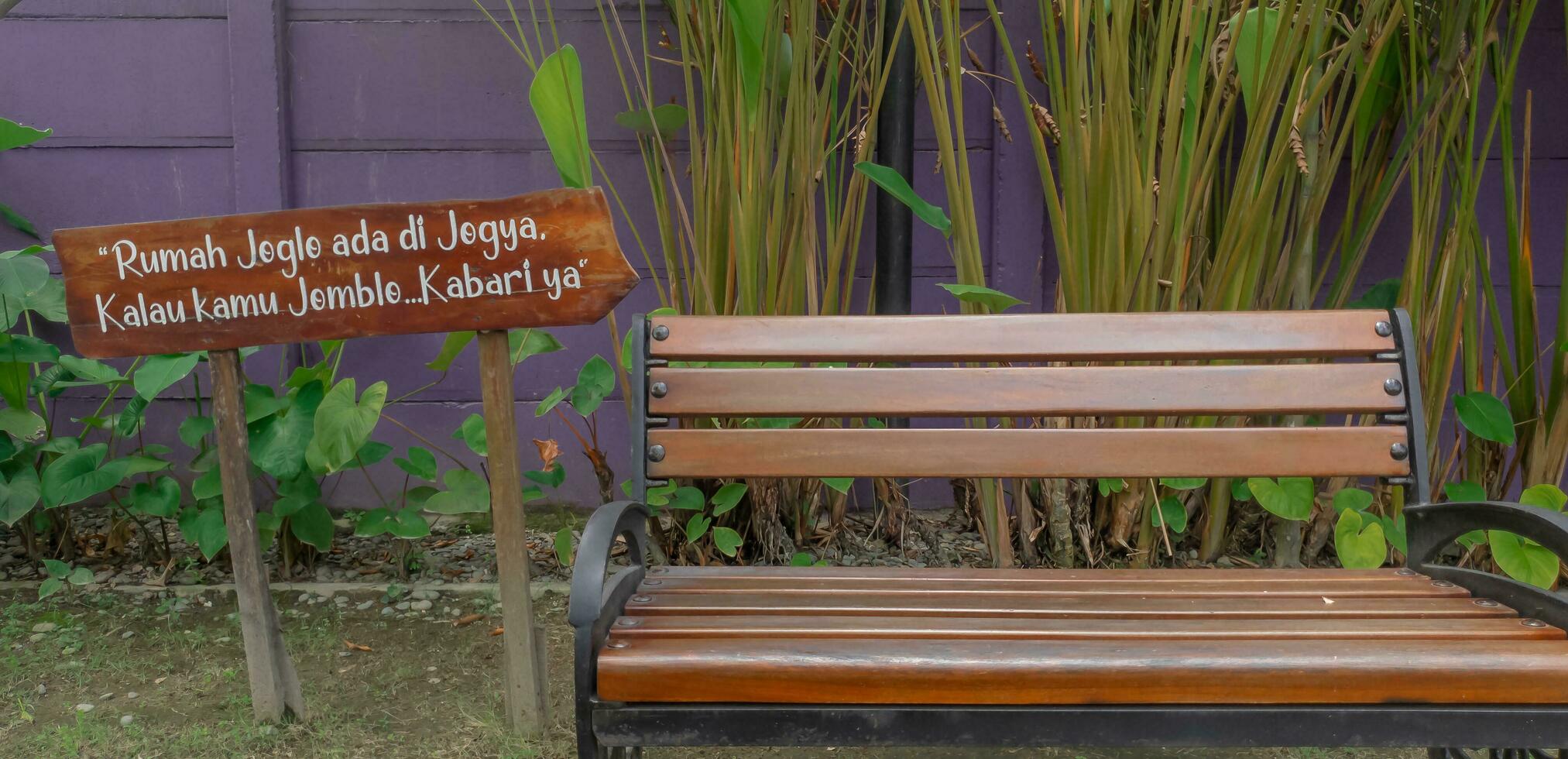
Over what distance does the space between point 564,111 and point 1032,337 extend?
974mm

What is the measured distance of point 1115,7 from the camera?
1.79 metres

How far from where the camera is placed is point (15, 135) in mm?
2154

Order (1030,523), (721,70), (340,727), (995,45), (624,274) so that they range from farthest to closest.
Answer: (995,45)
(1030,523)
(721,70)
(340,727)
(624,274)

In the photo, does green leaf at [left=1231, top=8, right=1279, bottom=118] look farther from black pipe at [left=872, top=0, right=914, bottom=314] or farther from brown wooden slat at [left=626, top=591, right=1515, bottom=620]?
brown wooden slat at [left=626, top=591, right=1515, bottom=620]

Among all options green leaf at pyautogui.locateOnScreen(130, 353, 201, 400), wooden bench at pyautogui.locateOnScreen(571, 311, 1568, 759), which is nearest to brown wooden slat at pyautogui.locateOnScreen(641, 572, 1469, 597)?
wooden bench at pyautogui.locateOnScreen(571, 311, 1568, 759)

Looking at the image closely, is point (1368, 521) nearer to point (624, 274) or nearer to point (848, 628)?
point (848, 628)

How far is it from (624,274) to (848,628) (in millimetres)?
639

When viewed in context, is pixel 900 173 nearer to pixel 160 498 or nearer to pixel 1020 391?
pixel 1020 391

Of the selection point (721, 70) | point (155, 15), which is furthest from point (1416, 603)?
point (155, 15)

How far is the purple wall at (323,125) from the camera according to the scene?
8.59ft

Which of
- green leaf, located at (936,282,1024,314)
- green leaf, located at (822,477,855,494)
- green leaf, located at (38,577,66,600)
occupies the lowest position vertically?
green leaf, located at (38,577,66,600)

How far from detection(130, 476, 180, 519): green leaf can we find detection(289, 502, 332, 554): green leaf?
231mm

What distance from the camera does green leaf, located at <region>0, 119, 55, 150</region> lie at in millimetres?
2137

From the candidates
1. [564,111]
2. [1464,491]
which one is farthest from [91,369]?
[1464,491]
